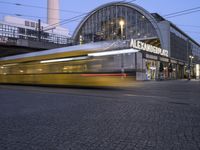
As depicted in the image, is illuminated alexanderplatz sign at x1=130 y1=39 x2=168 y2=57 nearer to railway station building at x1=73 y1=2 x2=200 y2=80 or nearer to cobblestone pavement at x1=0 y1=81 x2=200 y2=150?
railway station building at x1=73 y1=2 x2=200 y2=80

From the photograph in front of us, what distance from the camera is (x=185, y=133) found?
429 centimetres

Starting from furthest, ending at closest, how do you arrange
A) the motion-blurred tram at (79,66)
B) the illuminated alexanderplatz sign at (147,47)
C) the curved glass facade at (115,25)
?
1. the curved glass facade at (115,25)
2. the illuminated alexanderplatz sign at (147,47)
3. the motion-blurred tram at (79,66)

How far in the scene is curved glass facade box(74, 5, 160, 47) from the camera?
177ft

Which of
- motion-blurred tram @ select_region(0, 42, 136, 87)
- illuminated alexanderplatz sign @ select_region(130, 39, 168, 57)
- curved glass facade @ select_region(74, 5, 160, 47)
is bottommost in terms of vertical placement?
motion-blurred tram @ select_region(0, 42, 136, 87)

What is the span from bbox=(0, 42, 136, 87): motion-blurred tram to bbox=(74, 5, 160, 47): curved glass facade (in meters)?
32.2

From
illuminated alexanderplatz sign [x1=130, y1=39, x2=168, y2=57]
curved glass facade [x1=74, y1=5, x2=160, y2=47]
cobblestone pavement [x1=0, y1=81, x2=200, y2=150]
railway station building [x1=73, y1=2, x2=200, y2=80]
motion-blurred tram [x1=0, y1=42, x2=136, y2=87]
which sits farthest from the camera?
curved glass facade [x1=74, y1=5, x2=160, y2=47]

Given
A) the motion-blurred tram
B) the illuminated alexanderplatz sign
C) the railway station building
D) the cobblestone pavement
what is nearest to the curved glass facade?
the railway station building

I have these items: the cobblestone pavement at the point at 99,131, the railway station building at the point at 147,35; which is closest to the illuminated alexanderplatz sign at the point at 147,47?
the railway station building at the point at 147,35

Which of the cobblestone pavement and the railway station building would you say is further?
the railway station building

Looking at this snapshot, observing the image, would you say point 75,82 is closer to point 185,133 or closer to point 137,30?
point 185,133

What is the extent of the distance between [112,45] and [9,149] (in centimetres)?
1071

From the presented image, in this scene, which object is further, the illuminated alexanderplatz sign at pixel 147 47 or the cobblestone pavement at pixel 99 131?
the illuminated alexanderplatz sign at pixel 147 47

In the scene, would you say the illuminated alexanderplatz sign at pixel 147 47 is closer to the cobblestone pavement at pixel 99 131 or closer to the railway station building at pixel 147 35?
the railway station building at pixel 147 35

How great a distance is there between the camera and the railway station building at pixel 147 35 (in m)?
43.6
